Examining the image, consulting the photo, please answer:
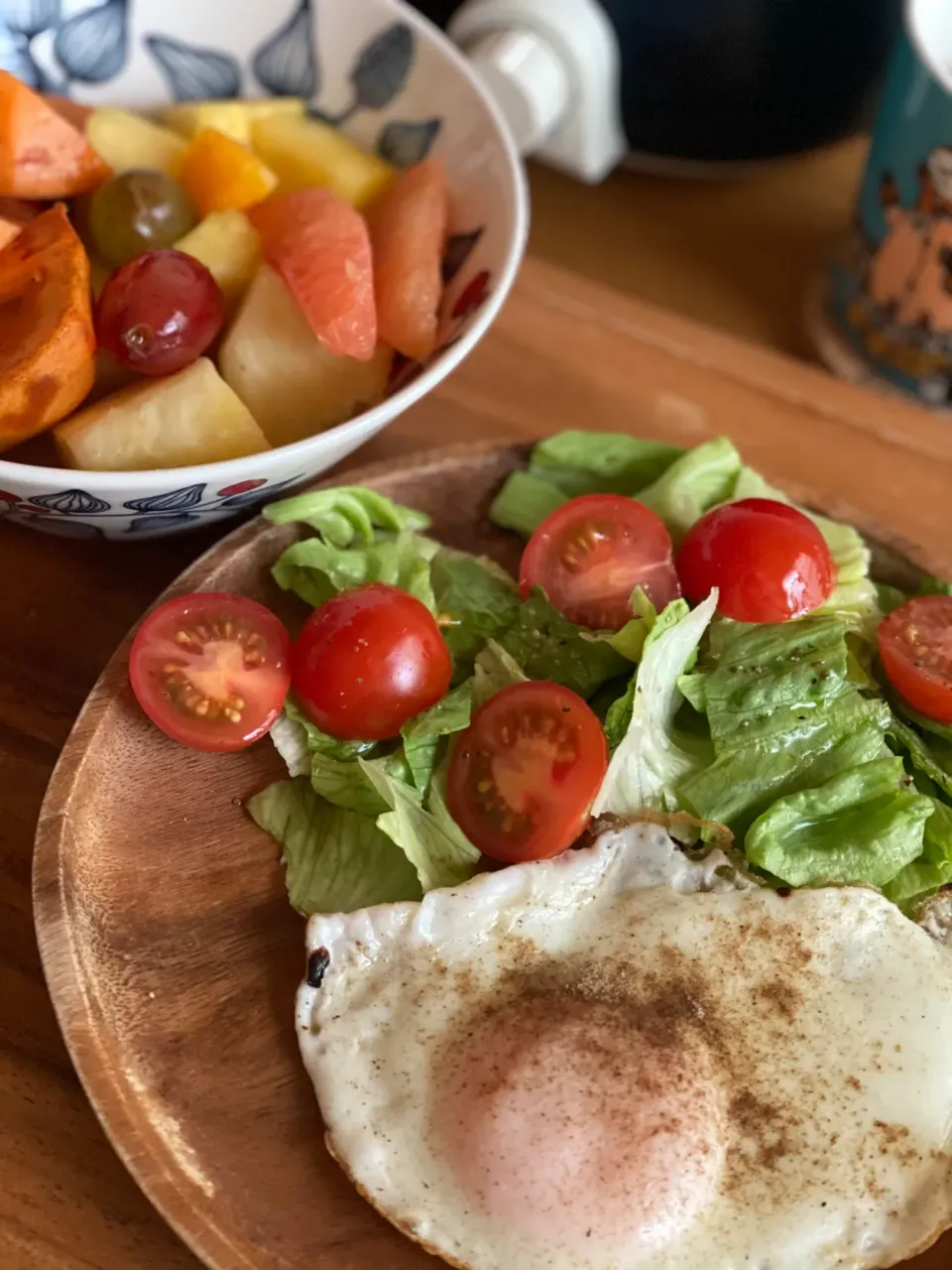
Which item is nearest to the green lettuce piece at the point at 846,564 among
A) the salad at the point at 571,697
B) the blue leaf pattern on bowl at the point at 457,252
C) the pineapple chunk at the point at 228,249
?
the salad at the point at 571,697

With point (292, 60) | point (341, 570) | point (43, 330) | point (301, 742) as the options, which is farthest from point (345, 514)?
point (292, 60)

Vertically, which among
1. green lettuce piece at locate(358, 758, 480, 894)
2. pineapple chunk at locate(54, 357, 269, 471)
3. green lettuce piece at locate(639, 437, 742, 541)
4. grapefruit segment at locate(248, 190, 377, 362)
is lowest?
A: green lettuce piece at locate(358, 758, 480, 894)

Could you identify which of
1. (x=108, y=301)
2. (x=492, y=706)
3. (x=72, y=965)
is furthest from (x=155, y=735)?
(x=108, y=301)

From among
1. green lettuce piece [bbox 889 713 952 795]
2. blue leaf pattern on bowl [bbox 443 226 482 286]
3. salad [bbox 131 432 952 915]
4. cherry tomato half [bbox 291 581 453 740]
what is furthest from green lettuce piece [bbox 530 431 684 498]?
green lettuce piece [bbox 889 713 952 795]

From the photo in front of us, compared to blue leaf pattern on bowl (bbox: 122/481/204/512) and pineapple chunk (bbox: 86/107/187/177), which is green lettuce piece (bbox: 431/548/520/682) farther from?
pineapple chunk (bbox: 86/107/187/177)

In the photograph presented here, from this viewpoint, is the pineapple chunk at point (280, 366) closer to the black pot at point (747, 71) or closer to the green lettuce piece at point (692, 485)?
the green lettuce piece at point (692, 485)
